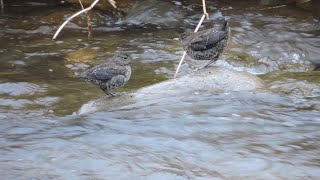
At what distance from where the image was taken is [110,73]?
593 centimetres

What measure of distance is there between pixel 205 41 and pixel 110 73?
1.25m

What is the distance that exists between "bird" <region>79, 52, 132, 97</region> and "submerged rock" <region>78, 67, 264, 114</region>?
8.8 inches

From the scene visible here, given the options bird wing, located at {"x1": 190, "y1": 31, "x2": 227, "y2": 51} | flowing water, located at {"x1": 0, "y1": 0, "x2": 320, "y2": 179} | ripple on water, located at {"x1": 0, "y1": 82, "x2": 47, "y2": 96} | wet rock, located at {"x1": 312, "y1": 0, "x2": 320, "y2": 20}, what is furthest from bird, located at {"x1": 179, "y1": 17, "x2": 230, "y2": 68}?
wet rock, located at {"x1": 312, "y1": 0, "x2": 320, "y2": 20}

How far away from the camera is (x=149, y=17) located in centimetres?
1148

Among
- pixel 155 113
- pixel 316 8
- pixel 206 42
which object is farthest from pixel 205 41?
pixel 316 8

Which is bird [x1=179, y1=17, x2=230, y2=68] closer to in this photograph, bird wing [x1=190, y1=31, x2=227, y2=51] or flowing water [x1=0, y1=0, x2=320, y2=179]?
bird wing [x1=190, y1=31, x2=227, y2=51]

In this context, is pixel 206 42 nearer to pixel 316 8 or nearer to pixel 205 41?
pixel 205 41

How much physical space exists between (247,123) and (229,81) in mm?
988

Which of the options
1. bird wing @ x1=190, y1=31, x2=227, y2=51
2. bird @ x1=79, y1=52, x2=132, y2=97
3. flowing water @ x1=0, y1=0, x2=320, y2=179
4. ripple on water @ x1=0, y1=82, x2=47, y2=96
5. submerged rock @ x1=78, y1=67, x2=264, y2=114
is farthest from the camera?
ripple on water @ x1=0, y1=82, x2=47, y2=96

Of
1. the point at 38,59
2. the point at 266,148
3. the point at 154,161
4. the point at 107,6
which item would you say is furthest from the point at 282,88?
the point at 107,6

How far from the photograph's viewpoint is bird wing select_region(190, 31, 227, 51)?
249 inches

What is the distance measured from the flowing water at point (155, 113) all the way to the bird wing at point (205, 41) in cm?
62

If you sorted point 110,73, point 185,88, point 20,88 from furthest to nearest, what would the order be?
point 20,88 → point 185,88 → point 110,73

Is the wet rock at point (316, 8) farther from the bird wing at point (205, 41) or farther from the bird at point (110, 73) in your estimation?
the bird at point (110, 73)
